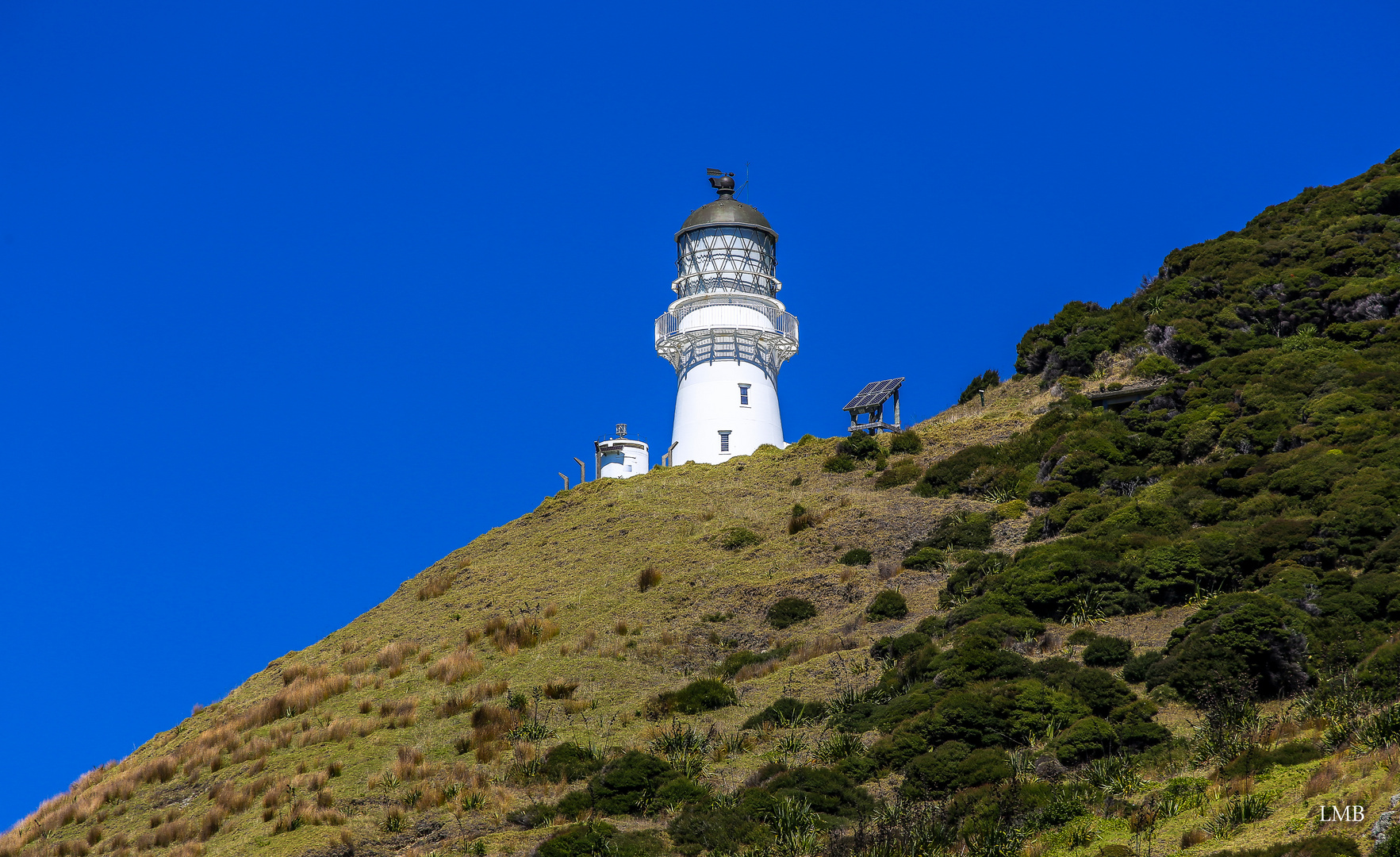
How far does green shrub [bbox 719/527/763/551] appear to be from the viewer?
4003 centimetres

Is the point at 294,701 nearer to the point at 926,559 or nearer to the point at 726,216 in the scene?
the point at 926,559

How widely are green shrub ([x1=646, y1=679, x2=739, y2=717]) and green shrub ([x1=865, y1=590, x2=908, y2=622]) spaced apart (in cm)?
513

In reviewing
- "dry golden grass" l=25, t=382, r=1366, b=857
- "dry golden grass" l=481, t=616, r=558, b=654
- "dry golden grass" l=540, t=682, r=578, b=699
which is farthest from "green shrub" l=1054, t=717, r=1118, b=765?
"dry golden grass" l=481, t=616, r=558, b=654

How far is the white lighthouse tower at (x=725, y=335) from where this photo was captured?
5656cm

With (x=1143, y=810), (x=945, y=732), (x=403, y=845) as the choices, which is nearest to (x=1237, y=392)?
(x=945, y=732)

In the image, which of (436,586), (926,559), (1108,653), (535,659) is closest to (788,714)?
(1108,653)

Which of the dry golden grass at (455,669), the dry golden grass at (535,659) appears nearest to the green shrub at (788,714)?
the dry golden grass at (535,659)

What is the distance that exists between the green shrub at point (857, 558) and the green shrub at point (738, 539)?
139 inches

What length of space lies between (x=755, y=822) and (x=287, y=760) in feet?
37.6

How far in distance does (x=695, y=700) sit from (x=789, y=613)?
20.6 ft

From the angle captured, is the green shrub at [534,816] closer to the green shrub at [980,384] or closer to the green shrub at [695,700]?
the green shrub at [695,700]

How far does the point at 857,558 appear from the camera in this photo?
37.2 metres

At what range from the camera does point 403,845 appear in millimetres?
22906

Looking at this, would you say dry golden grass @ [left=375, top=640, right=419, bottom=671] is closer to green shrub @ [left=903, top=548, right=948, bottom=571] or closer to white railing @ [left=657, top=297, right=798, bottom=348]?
green shrub @ [left=903, top=548, right=948, bottom=571]
